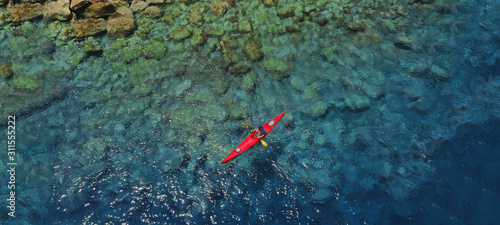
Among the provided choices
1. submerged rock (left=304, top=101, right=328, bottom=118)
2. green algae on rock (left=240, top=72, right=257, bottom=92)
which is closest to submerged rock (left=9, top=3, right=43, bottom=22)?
green algae on rock (left=240, top=72, right=257, bottom=92)

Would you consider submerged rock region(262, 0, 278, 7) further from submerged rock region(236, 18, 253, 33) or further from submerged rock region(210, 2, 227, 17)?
submerged rock region(210, 2, 227, 17)

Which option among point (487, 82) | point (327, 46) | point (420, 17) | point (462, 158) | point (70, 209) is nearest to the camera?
point (70, 209)

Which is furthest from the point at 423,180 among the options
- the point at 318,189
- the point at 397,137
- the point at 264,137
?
the point at 264,137

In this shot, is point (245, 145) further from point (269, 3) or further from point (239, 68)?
point (269, 3)

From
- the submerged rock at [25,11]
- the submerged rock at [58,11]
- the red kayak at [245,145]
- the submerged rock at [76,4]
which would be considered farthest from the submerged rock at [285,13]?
the submerged rock at [25,11]

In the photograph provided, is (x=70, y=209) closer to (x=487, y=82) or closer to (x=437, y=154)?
(x=437, y=154)

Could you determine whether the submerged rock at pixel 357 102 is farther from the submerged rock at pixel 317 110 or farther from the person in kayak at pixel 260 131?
the person in kayak at pixel 260 131

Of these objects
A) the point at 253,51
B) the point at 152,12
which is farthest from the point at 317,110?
the point at 152,12
